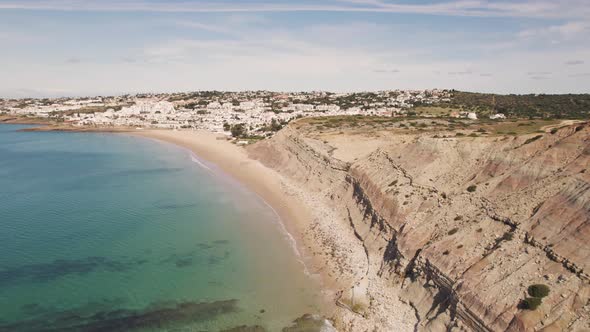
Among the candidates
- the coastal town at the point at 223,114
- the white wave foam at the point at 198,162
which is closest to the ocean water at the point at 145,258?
the white wave foam at the point at 198,162

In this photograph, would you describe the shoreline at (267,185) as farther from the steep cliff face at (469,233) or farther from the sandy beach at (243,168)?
the steep cliff face at (469,233)

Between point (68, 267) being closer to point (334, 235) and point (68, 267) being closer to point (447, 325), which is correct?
point (334, 235)

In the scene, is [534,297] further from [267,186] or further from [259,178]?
[259,178]

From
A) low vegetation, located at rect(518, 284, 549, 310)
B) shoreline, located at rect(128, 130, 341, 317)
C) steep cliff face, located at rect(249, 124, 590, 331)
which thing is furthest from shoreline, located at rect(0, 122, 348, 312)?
low vegetation, located at rect(518, 284, 549, 310)

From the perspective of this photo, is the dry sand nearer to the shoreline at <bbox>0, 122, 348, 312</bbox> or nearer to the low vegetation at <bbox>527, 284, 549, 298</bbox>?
the shoreline at <bbox>0, 122, 348, 312</bbox>

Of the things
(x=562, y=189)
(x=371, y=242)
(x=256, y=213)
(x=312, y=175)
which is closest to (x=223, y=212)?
(x=256, y=213)

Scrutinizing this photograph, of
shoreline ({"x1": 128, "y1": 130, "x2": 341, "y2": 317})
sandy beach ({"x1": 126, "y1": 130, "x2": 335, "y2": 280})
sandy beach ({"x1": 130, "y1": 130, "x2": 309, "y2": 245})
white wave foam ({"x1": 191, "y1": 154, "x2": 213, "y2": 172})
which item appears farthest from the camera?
white wave foam ({"x1": 191, "y1": 154, "x2": 213, "y2": 172})
